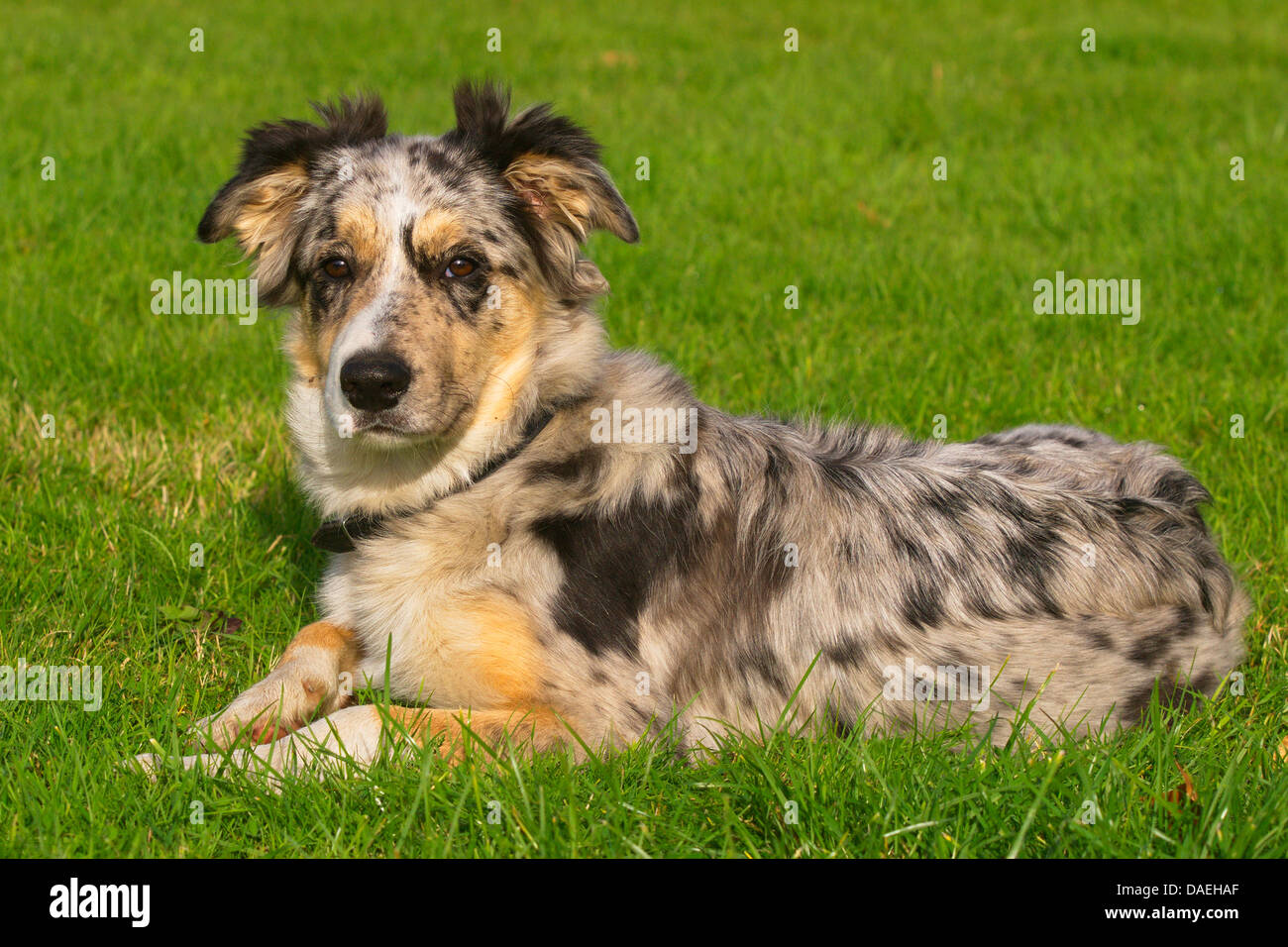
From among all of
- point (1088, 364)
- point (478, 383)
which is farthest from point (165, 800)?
point (1088, 364)

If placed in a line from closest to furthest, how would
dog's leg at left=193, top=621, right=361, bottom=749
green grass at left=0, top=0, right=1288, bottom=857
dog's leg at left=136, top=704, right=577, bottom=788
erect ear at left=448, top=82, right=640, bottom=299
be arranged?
green grass at left=0, top=0, right=1288, bottom=857, dog's leg at left=136, top=704, right=577, bottom=788, dog's leg at left=193, top=621, right=361, bottom=749, erect ear at left=448, top=82, right=640, bottom=299

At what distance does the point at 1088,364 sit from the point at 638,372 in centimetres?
413

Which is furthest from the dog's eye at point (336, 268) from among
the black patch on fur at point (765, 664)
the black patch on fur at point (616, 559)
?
the black patch on fur at point (765, 664)

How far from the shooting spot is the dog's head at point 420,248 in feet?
13.2

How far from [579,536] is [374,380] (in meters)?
0.84

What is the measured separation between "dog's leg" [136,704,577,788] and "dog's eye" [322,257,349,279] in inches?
61.3

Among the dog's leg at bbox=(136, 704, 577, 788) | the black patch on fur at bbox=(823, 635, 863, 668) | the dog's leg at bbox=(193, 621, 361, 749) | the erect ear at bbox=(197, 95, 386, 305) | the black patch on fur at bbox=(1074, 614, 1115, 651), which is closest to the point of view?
the dog's leg at bbox=(136, 704, 577, 788)

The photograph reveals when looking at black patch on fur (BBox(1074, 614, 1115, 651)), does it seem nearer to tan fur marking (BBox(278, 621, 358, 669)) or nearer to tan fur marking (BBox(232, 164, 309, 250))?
tan fur marking (BBox(278, 621, 358, 669))

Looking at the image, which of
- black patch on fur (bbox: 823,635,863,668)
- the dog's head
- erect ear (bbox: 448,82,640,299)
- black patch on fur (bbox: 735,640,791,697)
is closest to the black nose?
the dog's head

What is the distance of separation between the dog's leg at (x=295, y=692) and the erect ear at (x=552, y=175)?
1.57 m

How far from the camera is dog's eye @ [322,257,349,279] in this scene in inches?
169

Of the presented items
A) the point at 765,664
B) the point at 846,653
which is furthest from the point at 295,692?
the point at 846,653

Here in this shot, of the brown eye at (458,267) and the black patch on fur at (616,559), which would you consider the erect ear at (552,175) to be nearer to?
the brown eye at (458,267)

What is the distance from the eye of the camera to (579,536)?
13.1ft
